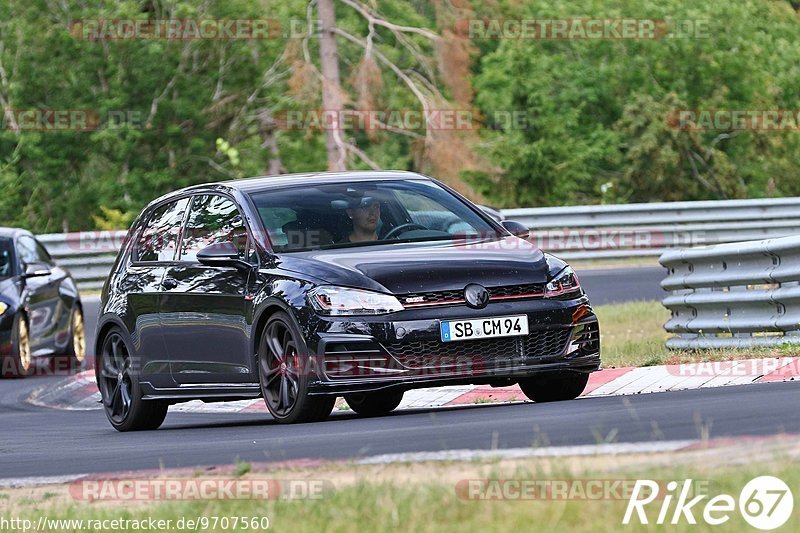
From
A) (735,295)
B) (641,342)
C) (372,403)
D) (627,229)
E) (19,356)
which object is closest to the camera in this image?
(372,403)

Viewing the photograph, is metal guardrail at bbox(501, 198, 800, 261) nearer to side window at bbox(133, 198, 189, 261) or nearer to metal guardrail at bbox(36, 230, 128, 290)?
metal guardrail at bbox(36, 230, 128, 290)

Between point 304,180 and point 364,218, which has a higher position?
point 304,180

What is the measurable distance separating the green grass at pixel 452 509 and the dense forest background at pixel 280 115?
29.6 meters

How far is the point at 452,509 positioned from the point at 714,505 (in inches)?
34.2

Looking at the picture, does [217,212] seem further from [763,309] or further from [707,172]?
[707,172]

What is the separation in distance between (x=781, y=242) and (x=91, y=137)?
3083 cm

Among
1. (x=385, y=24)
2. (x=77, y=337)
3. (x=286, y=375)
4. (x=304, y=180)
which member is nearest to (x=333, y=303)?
(x=286, y=375)

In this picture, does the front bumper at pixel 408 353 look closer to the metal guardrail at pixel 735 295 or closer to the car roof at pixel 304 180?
the car roof at pixel 304 180

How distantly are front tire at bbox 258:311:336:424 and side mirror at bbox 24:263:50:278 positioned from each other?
25.7ft

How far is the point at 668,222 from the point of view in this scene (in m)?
28.9

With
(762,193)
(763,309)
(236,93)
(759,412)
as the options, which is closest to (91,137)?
(236,93)

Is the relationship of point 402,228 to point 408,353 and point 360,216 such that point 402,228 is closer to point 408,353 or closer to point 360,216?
point 360,216

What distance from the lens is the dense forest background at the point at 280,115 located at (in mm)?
42281

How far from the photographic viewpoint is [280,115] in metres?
43.6
